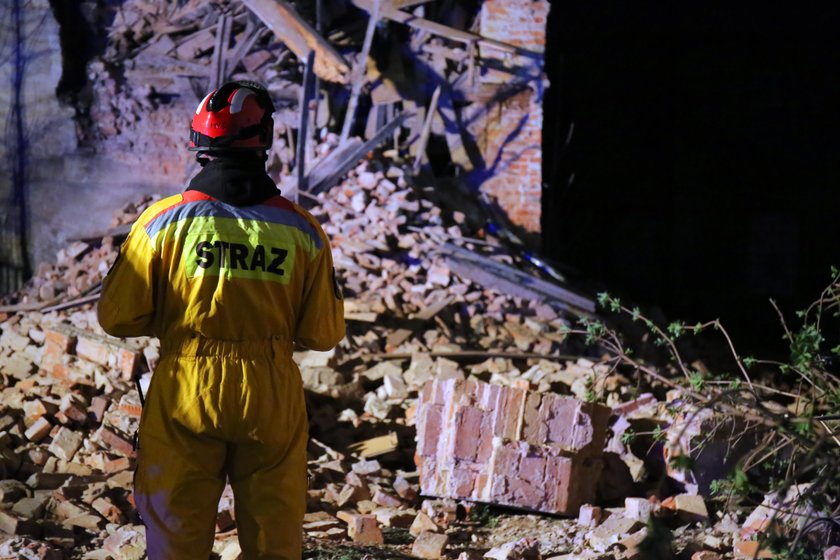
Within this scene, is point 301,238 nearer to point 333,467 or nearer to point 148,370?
point 333,467

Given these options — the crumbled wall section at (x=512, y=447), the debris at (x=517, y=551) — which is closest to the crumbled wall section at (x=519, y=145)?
the crumbled wall section at (x=512, y=447)

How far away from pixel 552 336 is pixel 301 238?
5.47 m

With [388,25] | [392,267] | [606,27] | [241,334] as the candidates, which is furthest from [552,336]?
[606,27]

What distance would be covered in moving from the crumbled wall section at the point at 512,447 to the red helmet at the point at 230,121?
278 cm

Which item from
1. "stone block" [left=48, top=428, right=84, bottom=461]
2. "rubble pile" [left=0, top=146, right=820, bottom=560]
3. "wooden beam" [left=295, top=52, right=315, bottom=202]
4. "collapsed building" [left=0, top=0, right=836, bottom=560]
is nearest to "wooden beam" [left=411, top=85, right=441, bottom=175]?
"collapsed building" [left=0, top=0, right=836, bottom=560]

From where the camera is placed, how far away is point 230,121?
10.8 feet

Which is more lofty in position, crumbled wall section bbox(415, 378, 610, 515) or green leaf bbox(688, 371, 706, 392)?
green leaf bbox(688, 371, 706, 392)

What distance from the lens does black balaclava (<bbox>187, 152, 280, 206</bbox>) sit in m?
3.31

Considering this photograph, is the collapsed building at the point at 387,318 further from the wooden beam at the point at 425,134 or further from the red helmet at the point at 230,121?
the red helmet at the point at 230,121

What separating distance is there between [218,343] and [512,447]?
8.65 feet

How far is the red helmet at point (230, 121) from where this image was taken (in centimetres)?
331

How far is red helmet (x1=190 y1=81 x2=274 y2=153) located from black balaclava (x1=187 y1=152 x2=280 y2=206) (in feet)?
0.13

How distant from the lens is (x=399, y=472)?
6.28m

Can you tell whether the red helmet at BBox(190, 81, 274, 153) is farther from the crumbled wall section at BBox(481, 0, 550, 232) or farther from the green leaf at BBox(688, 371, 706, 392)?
the crumbled wall section at BBox(481, 0, 550, 232)
